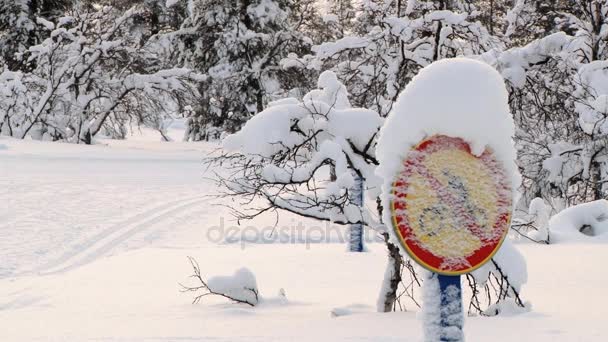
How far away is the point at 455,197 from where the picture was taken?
2.36 m

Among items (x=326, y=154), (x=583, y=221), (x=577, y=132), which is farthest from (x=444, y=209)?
(x=577, y=132)

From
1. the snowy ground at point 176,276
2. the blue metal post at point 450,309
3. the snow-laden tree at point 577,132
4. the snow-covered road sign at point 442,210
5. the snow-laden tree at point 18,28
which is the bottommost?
the snowy ground at point 176,276

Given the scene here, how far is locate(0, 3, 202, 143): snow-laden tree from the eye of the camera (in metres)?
26.1

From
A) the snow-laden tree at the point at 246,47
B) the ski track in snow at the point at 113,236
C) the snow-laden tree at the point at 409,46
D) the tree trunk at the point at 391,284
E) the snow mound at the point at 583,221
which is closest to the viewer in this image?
the tree trunk at the point at 391,284

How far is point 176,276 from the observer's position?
26.6 feet

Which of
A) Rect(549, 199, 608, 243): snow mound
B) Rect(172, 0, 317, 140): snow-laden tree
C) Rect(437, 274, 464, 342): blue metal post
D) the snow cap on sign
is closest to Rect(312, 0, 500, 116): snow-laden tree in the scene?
Rect(549, 199, 608, 243): snow mound

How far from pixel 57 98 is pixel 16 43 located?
602 centimetres

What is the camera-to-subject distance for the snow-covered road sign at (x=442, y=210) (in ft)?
7.75

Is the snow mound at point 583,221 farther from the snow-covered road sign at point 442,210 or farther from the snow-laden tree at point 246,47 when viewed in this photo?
the snow-laden tree at point 246,47

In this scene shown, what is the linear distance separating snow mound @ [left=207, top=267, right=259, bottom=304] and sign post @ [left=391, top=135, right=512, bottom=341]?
12.3ft

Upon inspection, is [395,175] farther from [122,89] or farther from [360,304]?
[122,89]

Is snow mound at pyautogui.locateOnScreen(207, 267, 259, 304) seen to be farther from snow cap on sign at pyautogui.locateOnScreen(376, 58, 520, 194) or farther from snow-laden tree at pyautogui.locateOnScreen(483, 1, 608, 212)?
snow-laden tree at pyautogui.locateOnScreen(483, 1, 608, 212)

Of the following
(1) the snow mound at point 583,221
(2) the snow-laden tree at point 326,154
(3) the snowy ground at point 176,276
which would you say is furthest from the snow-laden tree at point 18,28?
(2) the snow-laden tree at point 326,154

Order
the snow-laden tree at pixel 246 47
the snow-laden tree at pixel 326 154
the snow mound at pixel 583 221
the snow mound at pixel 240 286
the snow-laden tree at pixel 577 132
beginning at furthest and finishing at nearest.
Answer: the snow-laden tree at pixel 246 47 < the snow-laden tree at pixel 577 132 < the snow mound at pixel 583 221 < the snow mound at pixel 240 286 < the snow-laden tree at pixel 326 154
